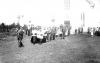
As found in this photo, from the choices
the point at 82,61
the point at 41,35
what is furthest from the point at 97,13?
the point at 82,61

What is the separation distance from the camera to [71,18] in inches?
1501

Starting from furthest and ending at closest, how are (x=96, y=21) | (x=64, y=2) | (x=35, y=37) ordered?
(x=96, y=21)
(x=64, y=2)
(x=35, y=37)

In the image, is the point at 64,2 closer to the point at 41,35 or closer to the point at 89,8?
the point at 89,8

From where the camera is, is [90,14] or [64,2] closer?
[64,2]

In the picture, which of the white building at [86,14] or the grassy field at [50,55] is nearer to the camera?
the grassy field at [50,55]

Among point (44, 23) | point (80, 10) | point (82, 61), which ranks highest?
point (80, 10)

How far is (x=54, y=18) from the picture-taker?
123 feet

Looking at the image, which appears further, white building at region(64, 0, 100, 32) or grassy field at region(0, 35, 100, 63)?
white building at region(64, 0, 100, 32)

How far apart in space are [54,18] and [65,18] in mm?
2396

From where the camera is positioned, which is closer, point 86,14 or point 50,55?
point 50,55

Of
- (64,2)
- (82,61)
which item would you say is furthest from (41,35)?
(64,2)

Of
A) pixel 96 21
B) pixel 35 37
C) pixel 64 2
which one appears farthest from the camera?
pixel 96 21

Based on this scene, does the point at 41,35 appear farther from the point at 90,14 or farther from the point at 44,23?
the point at 90,14

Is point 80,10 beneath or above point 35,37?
above
